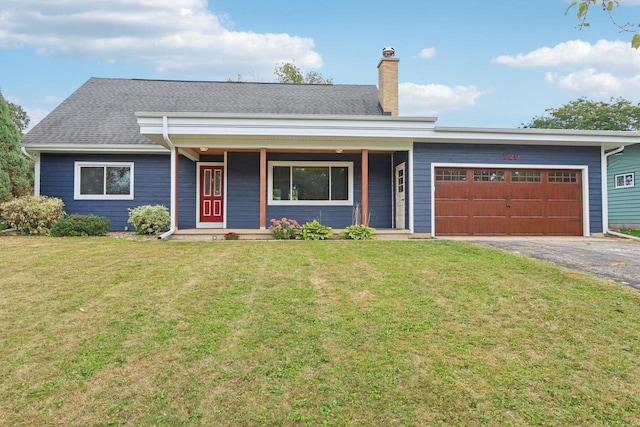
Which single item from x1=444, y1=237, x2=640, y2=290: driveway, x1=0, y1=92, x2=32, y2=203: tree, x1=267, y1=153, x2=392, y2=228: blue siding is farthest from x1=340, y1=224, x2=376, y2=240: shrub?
x1=0, y1=92, x2=32, y2=203: tree

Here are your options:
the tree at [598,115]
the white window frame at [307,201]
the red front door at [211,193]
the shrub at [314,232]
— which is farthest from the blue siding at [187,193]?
the tree at [598,115]

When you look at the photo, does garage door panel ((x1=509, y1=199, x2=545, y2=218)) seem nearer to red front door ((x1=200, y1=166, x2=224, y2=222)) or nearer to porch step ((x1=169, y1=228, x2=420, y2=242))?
porch step ((x1=169, y1=228, x2=420, y2=242))

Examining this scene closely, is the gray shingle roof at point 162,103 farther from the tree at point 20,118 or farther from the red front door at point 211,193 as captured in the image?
the tree at point 20,118

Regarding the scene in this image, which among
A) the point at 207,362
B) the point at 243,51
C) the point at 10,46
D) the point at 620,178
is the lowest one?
the point at 207,362

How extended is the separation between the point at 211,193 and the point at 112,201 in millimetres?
2939

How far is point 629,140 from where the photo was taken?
9.91 m

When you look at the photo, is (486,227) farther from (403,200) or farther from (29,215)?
(29,215)

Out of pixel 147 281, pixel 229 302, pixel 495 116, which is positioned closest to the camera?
pixel 229 302

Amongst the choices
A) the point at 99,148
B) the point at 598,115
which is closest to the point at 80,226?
the point at 99,148

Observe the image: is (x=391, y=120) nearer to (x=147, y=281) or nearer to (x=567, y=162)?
(x=567, y=162)

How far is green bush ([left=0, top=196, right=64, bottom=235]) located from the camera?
30.6 feet

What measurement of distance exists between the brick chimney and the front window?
8.77 meters

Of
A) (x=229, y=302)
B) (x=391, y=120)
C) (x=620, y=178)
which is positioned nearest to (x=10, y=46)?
(x=391, y=120)

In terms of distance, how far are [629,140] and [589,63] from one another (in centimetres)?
1845
